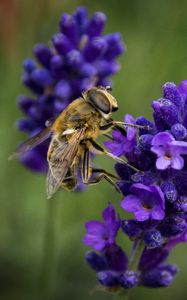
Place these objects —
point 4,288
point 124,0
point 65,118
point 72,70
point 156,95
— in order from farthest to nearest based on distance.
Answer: point 124,0, point 156,95, point 4,288, point 72,70, point 65,118

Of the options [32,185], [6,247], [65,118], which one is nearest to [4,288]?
[6,247]

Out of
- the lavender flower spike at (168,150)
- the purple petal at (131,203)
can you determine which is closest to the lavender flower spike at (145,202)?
the purple petal at (131,203)

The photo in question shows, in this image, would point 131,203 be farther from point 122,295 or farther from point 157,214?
point 122,295

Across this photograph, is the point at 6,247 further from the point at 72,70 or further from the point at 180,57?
the point at 180,57

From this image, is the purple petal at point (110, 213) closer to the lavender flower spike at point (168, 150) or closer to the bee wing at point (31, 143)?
the lavender flower spike at point (168, 150)

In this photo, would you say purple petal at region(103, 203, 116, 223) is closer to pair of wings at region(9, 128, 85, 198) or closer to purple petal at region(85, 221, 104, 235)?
purple petal at region(85, 221, 104, 235)

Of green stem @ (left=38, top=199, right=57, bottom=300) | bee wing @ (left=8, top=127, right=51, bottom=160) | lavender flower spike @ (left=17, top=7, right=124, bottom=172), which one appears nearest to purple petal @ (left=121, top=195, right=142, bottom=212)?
bee wing @ (left=8, top=127, right=51, bottom=160)
